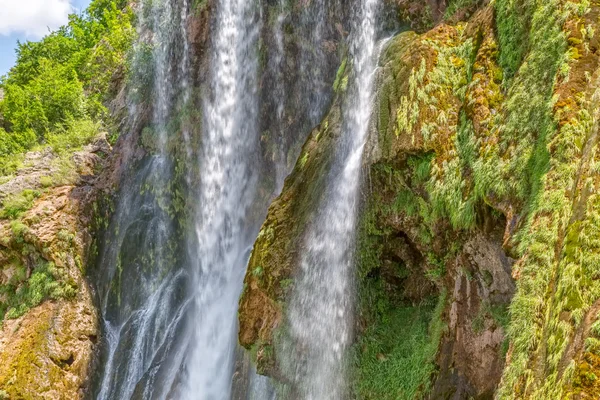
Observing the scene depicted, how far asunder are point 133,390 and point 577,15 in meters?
14.3

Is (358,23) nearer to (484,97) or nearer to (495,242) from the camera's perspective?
(484,97)

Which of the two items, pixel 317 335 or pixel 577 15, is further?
pixel 317 335

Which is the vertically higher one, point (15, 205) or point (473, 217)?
point (15, 205)

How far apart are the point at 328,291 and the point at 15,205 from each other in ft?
41.0

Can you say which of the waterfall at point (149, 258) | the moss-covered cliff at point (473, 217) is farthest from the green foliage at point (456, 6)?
the waterfall at point (149, 258)

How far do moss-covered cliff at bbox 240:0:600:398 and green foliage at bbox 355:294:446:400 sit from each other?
3cm

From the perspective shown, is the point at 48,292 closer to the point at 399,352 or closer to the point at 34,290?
the point at 34,290

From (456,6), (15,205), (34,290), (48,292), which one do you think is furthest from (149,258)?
(456,6)

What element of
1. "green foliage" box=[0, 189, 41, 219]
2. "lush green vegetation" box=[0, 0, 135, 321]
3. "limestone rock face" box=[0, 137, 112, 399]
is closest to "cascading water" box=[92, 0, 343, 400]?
"limestone rock face" box=[0, 137, 112, 399]

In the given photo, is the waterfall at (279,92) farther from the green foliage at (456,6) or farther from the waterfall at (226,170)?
the green foliage at (456,6)

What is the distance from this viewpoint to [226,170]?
1596 cm

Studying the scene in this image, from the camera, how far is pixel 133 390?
1443cm

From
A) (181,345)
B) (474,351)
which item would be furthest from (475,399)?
(181,345)

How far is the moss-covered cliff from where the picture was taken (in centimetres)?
448
